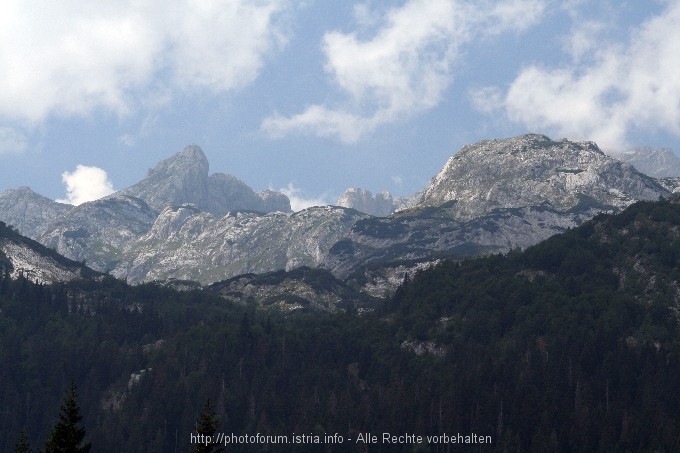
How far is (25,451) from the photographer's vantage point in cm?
12169

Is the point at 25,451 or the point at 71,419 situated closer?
the point at 71,419

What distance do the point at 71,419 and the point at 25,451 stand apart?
17533 millimetres

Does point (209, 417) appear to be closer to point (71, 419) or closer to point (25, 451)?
point (71, 419)

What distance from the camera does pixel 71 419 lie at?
109 metres

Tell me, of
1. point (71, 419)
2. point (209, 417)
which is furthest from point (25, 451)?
point (209, 417)

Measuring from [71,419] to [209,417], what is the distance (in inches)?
620

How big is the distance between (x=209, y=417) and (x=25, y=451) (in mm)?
28751

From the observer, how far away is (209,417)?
360ft

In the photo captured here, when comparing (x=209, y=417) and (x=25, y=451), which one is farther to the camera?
(x=25, y=451)
